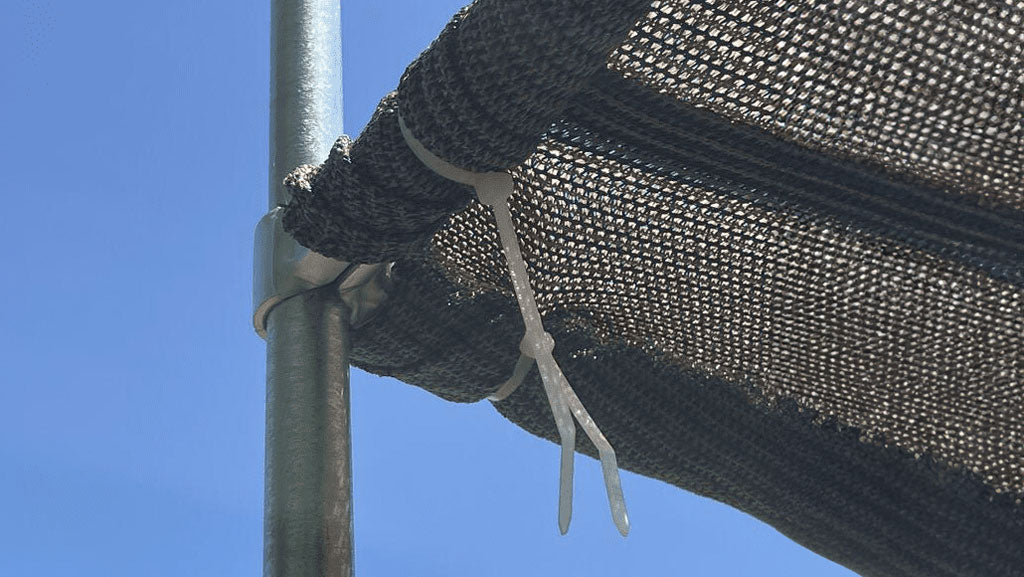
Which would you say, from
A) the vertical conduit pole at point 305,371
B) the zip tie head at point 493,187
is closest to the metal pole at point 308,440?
the vertical conduit pole at point 305,371

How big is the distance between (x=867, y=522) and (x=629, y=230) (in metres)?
0.27

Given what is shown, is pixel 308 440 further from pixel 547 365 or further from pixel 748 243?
pixel 748 243

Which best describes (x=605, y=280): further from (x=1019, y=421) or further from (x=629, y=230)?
(x=1019, y=421)

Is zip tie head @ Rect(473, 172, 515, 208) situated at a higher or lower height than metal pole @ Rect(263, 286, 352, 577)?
higher

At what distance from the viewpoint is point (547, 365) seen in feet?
1.47

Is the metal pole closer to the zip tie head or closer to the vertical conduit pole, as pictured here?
the vertical conduit pole

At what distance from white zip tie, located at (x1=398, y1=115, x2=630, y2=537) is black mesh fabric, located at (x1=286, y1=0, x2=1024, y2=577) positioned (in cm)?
1

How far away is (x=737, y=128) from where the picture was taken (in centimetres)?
49

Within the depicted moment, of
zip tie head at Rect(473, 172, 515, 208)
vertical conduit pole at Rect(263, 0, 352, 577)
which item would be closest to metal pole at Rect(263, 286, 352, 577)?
vertical conduit pole at Rect(263, 0, 352, 577)

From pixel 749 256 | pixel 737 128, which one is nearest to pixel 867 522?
pixel 749 256

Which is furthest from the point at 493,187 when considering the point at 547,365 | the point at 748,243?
the point at 748,243

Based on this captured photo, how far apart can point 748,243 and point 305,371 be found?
232 mm

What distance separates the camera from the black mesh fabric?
1.44 ft

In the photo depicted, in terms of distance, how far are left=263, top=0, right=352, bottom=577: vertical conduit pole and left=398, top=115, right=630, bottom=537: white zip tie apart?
0.10 m
